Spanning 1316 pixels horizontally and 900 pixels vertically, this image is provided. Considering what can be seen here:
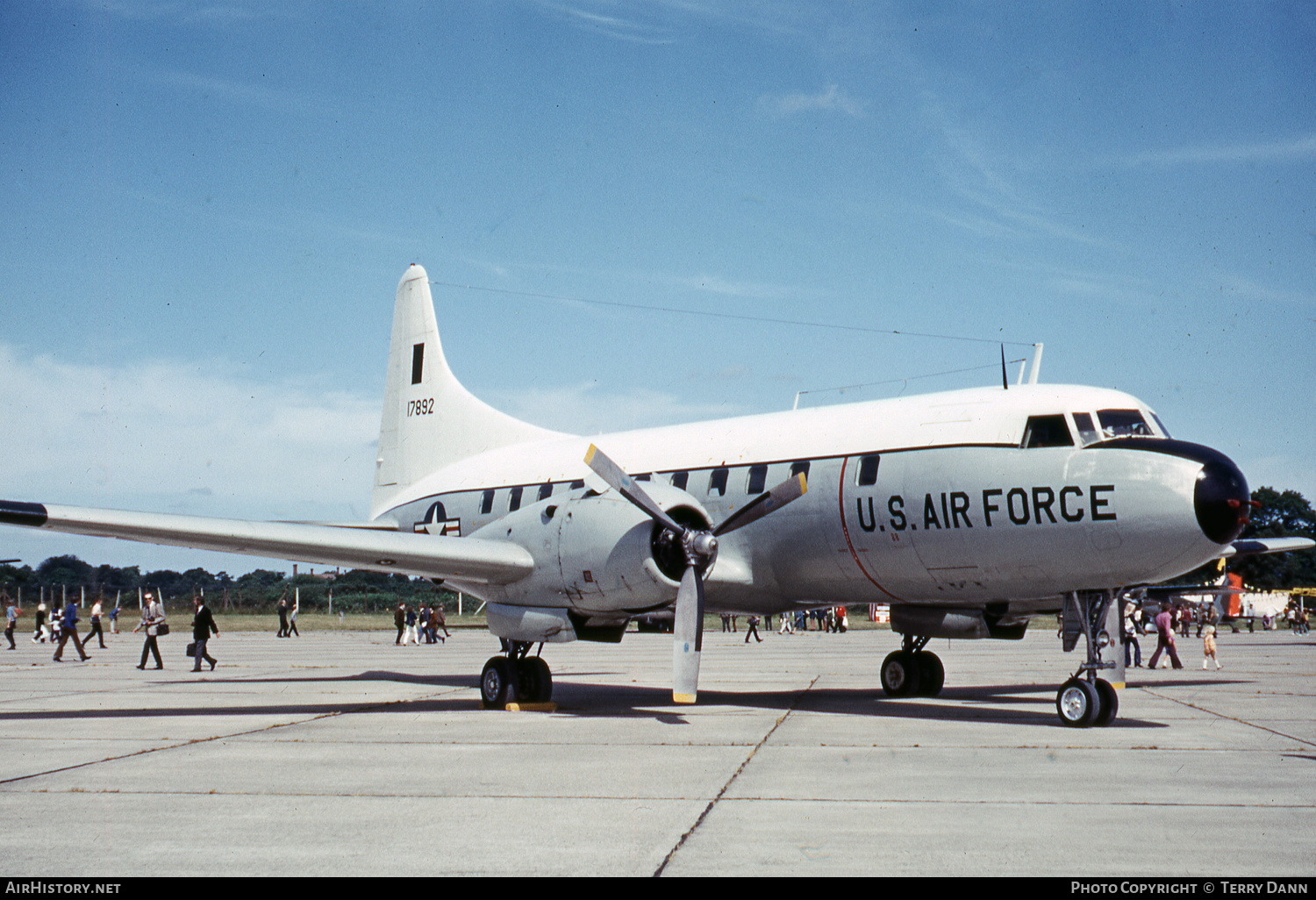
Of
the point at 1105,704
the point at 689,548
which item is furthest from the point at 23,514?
the point at 1105,704

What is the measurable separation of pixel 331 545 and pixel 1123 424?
33.9 ft

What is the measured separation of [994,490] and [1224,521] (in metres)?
2.53

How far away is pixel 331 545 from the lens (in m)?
15.5

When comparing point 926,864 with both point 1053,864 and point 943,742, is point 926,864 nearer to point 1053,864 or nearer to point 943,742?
point 1053,864

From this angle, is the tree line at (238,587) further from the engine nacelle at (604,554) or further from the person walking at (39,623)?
the engine nacelle at (604,554)

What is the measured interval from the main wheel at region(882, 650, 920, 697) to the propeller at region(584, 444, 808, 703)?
4333 millimetres

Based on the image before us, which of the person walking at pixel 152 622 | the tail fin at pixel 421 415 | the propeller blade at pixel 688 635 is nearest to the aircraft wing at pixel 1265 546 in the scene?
the propeller blade at pixel 688 635

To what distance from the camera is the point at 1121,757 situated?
10844 millimetres

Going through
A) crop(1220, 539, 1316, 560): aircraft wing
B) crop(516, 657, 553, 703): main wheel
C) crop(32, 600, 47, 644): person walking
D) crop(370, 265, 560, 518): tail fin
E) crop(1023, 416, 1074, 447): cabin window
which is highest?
crop(370, 265, 560, 518): tail fin

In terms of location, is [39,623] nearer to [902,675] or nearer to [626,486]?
[626,486]

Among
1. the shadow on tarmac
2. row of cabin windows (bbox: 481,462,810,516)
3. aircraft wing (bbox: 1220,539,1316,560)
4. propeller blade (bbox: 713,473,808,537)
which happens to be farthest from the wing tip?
aircraft wing (bbox: 1220,539,1316,560)

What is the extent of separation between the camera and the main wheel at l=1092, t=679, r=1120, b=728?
13.3 meters

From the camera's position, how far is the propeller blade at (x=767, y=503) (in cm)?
1473

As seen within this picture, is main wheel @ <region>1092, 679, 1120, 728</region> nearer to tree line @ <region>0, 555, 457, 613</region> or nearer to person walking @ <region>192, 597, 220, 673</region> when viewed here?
person walking @ <region>192, 597, 220, 673</region>
